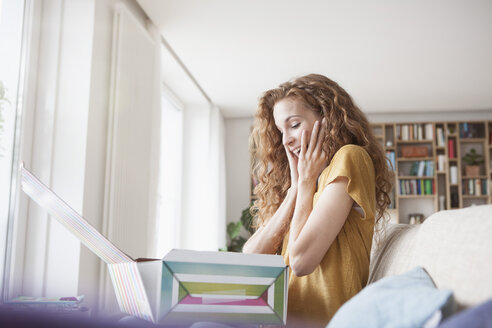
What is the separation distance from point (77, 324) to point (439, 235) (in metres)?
0.74

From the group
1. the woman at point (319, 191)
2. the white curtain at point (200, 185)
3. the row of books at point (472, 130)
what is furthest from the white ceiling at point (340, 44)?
the woman at point (319, 191)

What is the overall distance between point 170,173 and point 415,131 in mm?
3789

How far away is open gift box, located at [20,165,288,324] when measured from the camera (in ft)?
2.73

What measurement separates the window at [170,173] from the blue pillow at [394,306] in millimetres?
4644

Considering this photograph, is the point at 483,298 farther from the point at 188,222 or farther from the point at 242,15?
the point at 188,222

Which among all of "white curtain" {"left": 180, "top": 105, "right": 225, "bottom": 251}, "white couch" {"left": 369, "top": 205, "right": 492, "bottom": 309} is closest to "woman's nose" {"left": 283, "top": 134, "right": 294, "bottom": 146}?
"white couch" {"left": 369, "top": 205, "right": 492, "bottom": 309}

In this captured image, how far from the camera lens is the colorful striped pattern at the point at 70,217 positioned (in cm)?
94

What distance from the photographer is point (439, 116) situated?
Result: 6.89 metres

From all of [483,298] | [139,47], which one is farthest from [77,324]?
[139,47]

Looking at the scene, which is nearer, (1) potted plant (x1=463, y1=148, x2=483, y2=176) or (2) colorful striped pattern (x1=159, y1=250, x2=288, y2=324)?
(2) colorful striped pattern (x1=159, y1=250, x2=288, y2=324)

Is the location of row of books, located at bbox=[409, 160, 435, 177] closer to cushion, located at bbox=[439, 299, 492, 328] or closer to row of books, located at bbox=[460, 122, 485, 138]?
row of books, located at bbox=[460, 122, 485, 138]

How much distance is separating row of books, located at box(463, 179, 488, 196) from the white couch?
6.21 m

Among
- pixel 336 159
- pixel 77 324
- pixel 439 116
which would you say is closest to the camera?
pixel 77 324

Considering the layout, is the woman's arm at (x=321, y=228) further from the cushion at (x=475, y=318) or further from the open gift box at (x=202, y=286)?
the cushion at (x=475, y=318)
